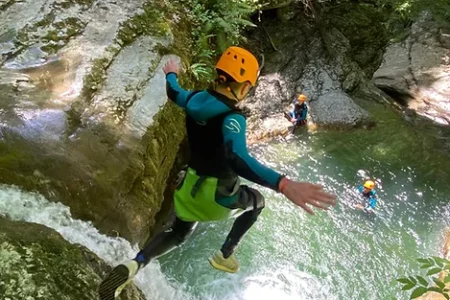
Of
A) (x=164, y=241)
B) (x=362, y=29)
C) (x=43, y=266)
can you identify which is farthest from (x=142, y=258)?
(x=362, y=29)

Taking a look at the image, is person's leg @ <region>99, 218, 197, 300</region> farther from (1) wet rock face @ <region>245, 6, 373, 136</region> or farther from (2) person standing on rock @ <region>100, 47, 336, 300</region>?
(1) wet rock face @ <region>245, 6, 373, 136</region>

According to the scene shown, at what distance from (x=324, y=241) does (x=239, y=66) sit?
18.2 feet

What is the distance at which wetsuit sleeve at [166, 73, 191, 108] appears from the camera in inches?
148

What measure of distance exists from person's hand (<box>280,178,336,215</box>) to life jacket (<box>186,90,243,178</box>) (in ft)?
2.16

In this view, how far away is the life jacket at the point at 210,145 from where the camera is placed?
3.42 m

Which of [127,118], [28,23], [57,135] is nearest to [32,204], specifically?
[57,135]

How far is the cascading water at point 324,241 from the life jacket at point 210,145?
55.8 inches

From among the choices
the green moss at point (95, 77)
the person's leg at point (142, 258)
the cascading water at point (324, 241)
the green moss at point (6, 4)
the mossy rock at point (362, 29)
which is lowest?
the cascading water at point (324, 241)

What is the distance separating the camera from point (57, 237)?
3.89m

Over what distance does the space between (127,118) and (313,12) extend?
9252 millimetres

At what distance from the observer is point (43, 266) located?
3.40m

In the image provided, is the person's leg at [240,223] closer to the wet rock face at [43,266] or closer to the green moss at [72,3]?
the wet rock face at [43,266]

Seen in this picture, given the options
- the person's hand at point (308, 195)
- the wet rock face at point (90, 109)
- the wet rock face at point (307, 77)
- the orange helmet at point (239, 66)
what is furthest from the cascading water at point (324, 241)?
the person's hand at point (308, 195)

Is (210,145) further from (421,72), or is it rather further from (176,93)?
(421,72)
